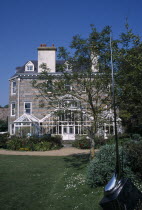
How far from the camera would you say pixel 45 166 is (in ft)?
36.7

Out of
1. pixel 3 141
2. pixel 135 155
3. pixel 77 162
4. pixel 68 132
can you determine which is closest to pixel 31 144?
pixel 3 141

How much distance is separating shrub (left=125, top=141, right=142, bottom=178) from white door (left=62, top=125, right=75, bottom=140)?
1813cm

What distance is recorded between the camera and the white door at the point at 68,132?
81.9 ft

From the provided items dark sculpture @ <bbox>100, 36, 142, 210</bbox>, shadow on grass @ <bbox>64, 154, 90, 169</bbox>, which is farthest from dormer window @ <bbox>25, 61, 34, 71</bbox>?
dark sculpture @ <bbox>100, 36, 142, 210</bbox>

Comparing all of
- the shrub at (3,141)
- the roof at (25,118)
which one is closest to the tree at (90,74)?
the shrub at (3,141)

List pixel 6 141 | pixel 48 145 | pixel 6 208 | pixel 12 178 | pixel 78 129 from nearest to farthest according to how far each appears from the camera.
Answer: pixel 6 208, pixel 12 178, pixel 48 145, pixel 6 141, pixel 78 129

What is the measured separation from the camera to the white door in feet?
81.9

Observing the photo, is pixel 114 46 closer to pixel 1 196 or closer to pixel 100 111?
pixel 100 111

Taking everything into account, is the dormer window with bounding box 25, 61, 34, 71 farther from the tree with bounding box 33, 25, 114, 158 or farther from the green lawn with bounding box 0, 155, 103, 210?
the green lawn with bounding box 0, 155, 103, 210

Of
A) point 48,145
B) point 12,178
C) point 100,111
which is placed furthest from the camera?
point 48,145

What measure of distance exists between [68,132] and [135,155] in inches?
749

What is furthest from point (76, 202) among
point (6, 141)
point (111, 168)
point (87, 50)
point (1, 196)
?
point (6, 141)

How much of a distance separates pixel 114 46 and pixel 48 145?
1191 cm

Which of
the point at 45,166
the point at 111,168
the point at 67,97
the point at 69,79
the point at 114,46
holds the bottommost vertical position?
the point at 45,166
